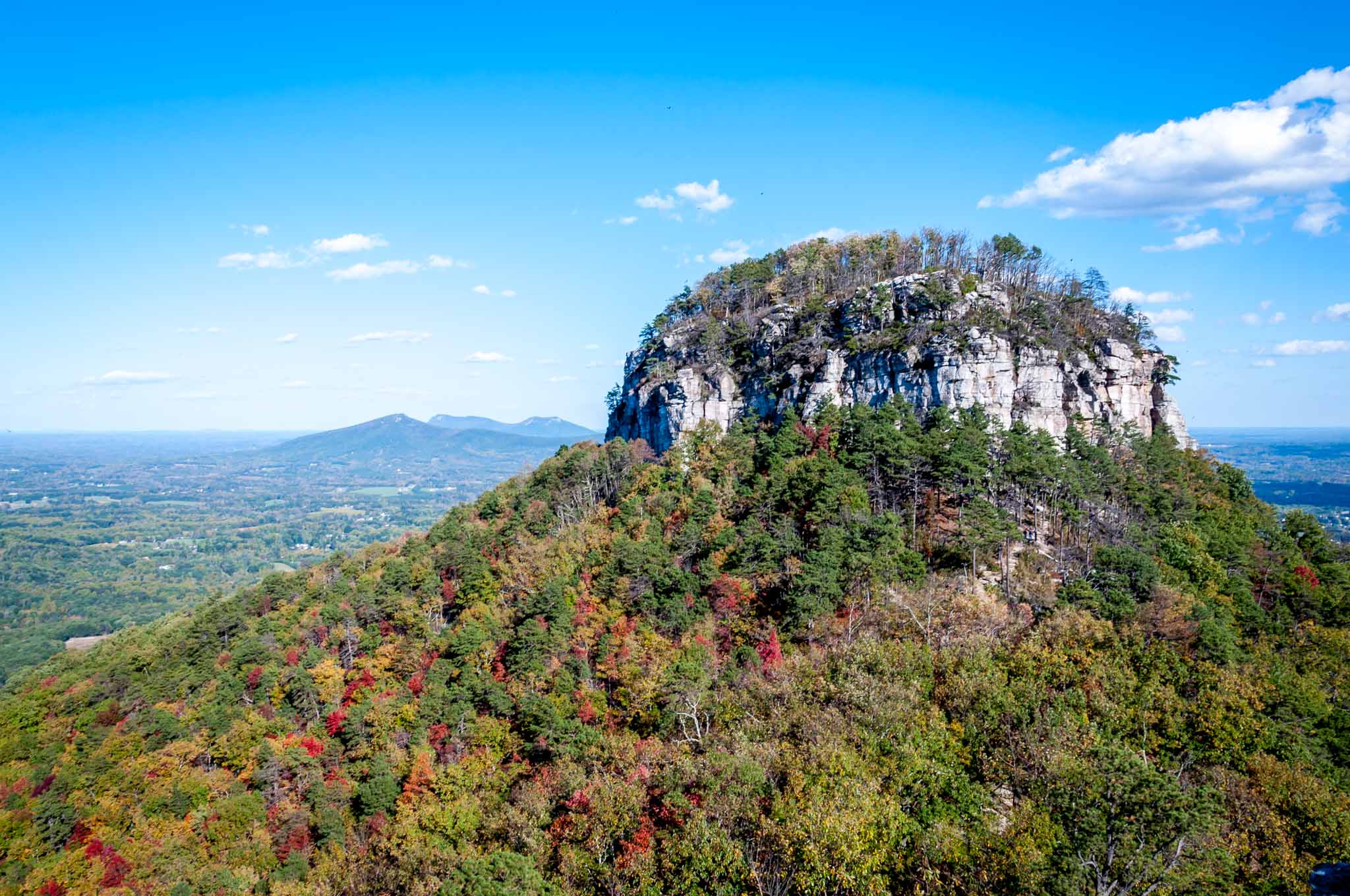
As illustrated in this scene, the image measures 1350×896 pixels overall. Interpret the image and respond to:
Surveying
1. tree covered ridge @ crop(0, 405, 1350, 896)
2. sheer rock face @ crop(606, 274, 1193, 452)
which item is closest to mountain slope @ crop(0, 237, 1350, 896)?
tree covered ridge @ crop(0, 405, 1350, 896)

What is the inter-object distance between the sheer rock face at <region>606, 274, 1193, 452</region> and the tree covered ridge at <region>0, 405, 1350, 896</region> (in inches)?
173

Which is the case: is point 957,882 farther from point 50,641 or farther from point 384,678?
point 50,641

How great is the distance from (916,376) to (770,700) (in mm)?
43186

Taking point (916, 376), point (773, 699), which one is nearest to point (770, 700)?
point (773, 699)

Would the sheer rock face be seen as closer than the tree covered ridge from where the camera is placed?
No

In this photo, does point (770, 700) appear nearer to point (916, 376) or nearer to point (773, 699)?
point (773, 699)

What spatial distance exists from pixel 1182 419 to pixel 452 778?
79.3m

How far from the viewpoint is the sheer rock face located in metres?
61.2

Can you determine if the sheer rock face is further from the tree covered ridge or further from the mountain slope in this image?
the tree covered ridge

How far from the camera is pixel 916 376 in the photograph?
207ft

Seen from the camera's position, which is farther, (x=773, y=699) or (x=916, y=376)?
(x=916, y=376)

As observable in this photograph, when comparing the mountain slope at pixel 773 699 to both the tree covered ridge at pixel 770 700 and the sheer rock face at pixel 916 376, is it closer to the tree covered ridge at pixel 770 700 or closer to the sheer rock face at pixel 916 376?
the tree covered ridge at pixel 770 700

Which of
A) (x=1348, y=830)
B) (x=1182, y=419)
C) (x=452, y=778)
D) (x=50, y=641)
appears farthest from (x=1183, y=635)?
(x=50, y=641)

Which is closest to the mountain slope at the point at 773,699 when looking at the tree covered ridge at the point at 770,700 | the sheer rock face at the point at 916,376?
the tree covered ridge at the point at 770,700
